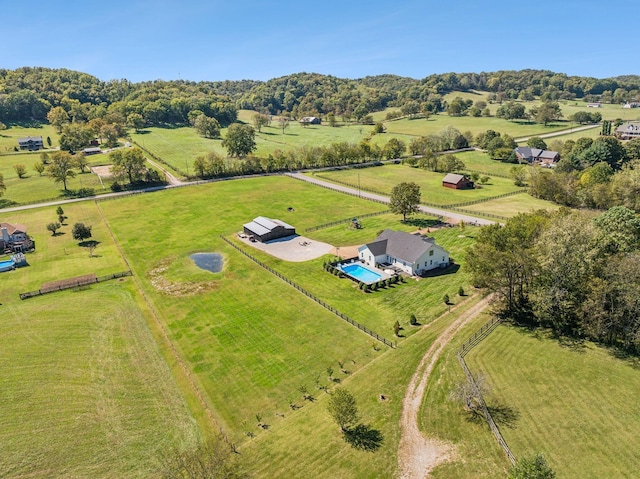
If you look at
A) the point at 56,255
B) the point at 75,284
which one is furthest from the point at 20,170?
the point at 75,284

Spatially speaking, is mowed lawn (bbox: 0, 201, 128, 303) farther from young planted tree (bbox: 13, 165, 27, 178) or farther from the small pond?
young planted tree (bbox: 13, 165, 27, 178)

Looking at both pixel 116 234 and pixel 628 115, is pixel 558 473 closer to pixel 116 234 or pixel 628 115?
pixel 116 234

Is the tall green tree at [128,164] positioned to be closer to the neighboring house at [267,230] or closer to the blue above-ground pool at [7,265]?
the blue above-ground pool at [7,265]

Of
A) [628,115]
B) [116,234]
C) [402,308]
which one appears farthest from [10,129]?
[628,115]

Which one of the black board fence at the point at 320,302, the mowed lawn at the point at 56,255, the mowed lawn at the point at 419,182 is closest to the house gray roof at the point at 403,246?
the black board fence at the point at 320,302

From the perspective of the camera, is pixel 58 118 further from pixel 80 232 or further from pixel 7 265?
pixel 7 265

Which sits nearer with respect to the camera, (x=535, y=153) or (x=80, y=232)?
(x=80, y=232)
